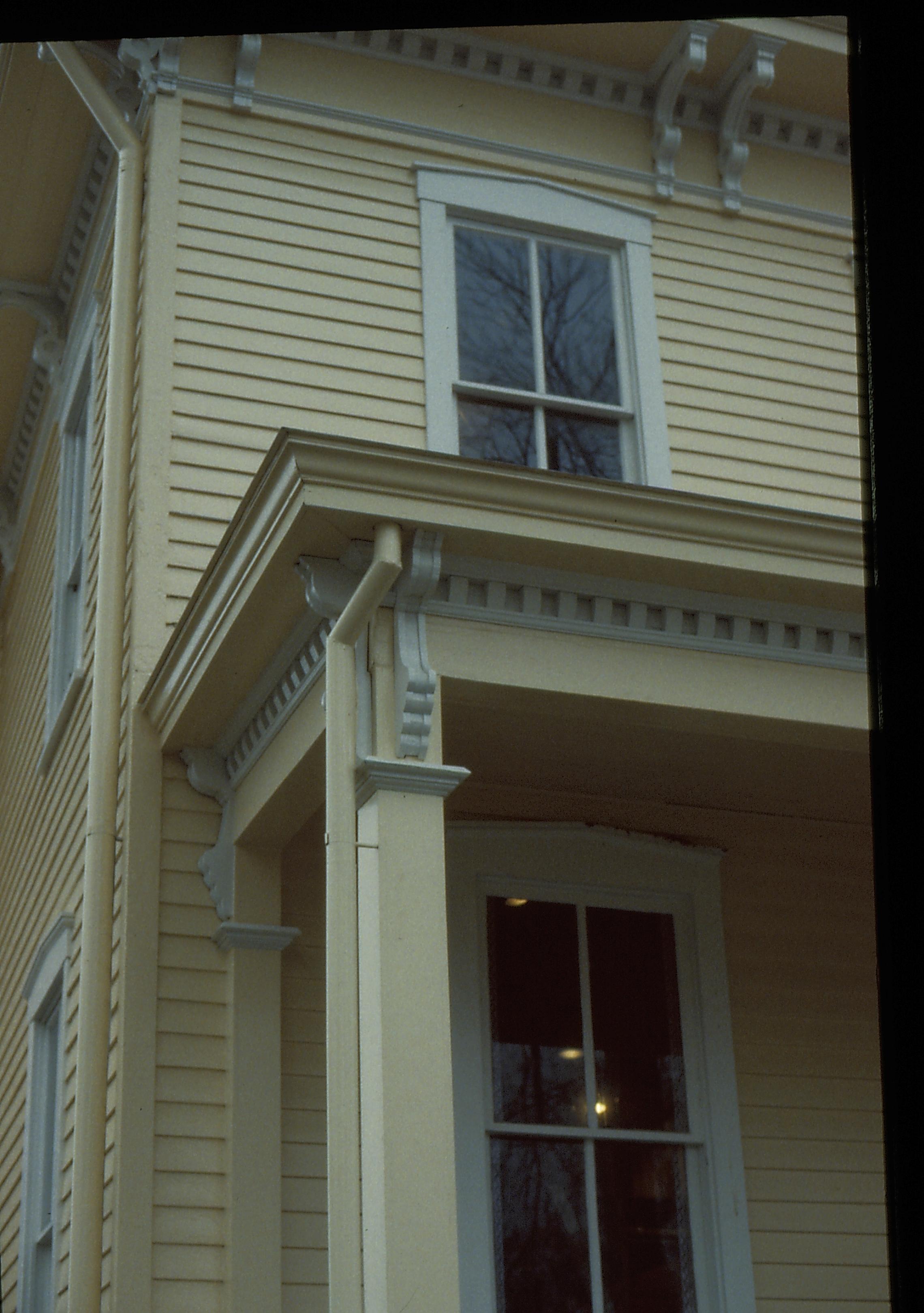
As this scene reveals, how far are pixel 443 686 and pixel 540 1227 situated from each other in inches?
96.5

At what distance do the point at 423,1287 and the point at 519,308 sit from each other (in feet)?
18.3

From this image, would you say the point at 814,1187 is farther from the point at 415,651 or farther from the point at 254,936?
the point at 415,651

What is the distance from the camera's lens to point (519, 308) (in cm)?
832

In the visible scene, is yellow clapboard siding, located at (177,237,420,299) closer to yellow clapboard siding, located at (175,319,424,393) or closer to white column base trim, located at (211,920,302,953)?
yellow clapboard siding, located at (175,319,424,393)

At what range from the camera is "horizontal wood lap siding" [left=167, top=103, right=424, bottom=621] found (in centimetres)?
732

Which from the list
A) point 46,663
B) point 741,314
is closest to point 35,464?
point 46,663

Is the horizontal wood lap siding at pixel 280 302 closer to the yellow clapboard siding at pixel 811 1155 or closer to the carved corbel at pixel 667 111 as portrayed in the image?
the carved corbel at pixel 667 111

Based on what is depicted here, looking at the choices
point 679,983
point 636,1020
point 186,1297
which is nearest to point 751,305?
point 679,983

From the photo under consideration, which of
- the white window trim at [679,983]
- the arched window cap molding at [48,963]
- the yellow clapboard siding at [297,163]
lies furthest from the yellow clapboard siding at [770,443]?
the arched window cap molding at [48,963]

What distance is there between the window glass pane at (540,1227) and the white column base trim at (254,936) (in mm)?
1189

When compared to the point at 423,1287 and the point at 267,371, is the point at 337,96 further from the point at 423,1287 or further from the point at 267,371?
the point at 423,1287

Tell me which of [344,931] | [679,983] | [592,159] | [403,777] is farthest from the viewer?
[592,159]

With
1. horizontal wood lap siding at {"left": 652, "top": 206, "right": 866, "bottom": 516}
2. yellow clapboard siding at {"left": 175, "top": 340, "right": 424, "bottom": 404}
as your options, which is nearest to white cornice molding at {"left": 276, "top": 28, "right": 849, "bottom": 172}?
horizontal wood lap siding at {"left": 652, "top": 206, "right": 866, "bottom": 516}

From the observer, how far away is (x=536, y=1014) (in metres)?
6.54
